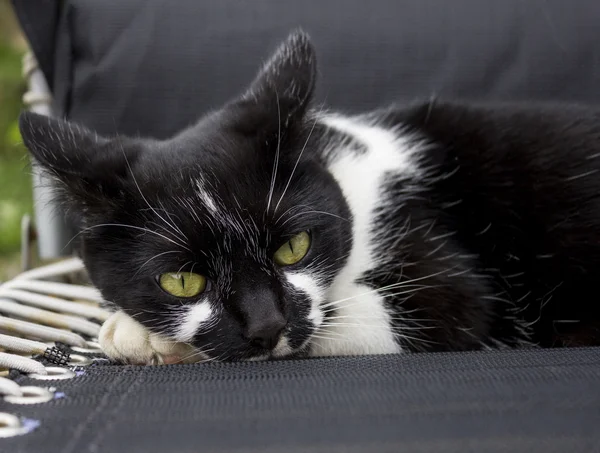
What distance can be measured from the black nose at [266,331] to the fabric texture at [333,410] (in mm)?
107

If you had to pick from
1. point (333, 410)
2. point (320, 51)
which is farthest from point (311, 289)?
point (320, 51)

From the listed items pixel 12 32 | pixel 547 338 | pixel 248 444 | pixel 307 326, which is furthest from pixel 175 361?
pixel 12 32

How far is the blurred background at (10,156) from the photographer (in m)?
3.39

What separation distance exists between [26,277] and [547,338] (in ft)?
4.09

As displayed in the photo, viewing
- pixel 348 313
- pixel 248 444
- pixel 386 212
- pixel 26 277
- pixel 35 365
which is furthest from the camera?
pixel 26 277

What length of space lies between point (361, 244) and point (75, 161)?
1.96ft

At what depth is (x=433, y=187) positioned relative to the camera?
1.42 metres

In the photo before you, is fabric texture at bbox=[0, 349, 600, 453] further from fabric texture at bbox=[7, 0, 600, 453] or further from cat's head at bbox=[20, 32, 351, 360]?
fabric texture at bbox=[7, 0, 600, 453]

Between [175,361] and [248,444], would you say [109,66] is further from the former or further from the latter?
[248,444]

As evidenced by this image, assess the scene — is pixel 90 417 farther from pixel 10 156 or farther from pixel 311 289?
pixel 10 156

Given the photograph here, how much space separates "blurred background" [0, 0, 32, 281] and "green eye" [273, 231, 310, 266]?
2.42 m

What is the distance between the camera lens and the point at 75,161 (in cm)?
112

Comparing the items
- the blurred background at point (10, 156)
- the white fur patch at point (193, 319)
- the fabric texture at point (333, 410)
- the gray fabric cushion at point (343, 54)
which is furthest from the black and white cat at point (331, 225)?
the blurred background at point (10, 156)

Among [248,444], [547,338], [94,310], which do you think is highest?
[248,444]
